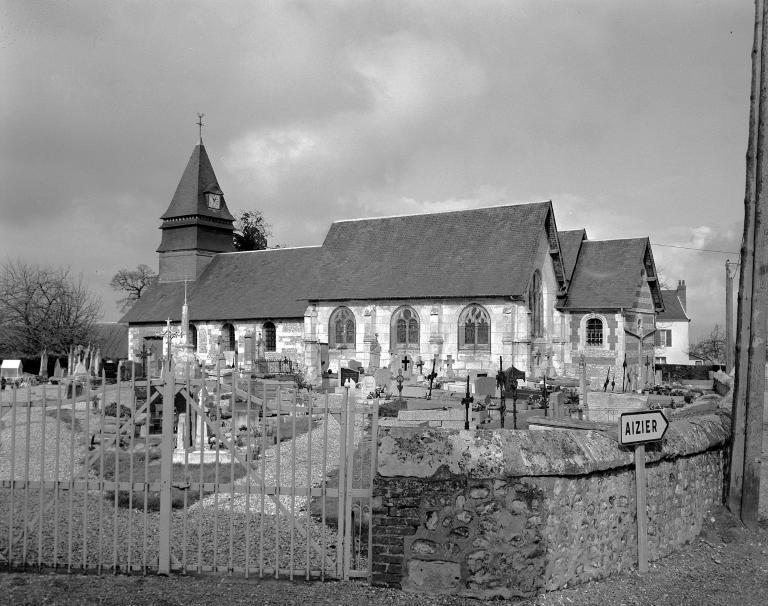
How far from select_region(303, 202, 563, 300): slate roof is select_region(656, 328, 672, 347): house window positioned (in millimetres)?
29765

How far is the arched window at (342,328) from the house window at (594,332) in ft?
36.5

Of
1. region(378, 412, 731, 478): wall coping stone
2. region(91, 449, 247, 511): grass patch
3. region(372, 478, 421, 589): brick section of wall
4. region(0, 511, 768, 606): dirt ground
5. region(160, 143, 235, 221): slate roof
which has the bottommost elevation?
region(91, 449, 247, 511): grass patch

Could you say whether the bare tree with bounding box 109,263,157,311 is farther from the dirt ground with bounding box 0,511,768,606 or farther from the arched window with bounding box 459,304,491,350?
the dirt ground with bounding box 0,511,768,606

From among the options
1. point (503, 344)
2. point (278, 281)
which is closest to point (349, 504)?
point (503, 344)

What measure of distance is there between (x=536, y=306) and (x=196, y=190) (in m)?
22.0

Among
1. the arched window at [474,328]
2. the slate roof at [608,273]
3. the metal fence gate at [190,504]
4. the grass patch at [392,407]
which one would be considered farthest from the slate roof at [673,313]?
the metal fence gate at [190,504]

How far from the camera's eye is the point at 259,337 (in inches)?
1453

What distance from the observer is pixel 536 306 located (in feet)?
107

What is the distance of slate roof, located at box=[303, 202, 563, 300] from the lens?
1235 inches

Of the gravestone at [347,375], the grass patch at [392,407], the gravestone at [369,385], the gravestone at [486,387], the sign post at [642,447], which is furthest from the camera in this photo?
the gravestone at [347,375]

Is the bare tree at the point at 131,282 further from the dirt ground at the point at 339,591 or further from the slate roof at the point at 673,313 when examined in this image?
the dirt ground at the point at 339,591

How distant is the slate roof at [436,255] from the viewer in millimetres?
31363

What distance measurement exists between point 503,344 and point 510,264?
3733 mm

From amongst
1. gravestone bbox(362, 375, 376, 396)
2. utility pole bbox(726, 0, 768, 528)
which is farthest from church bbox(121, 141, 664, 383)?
utility pole bbox(726, 0, 768, 528)
